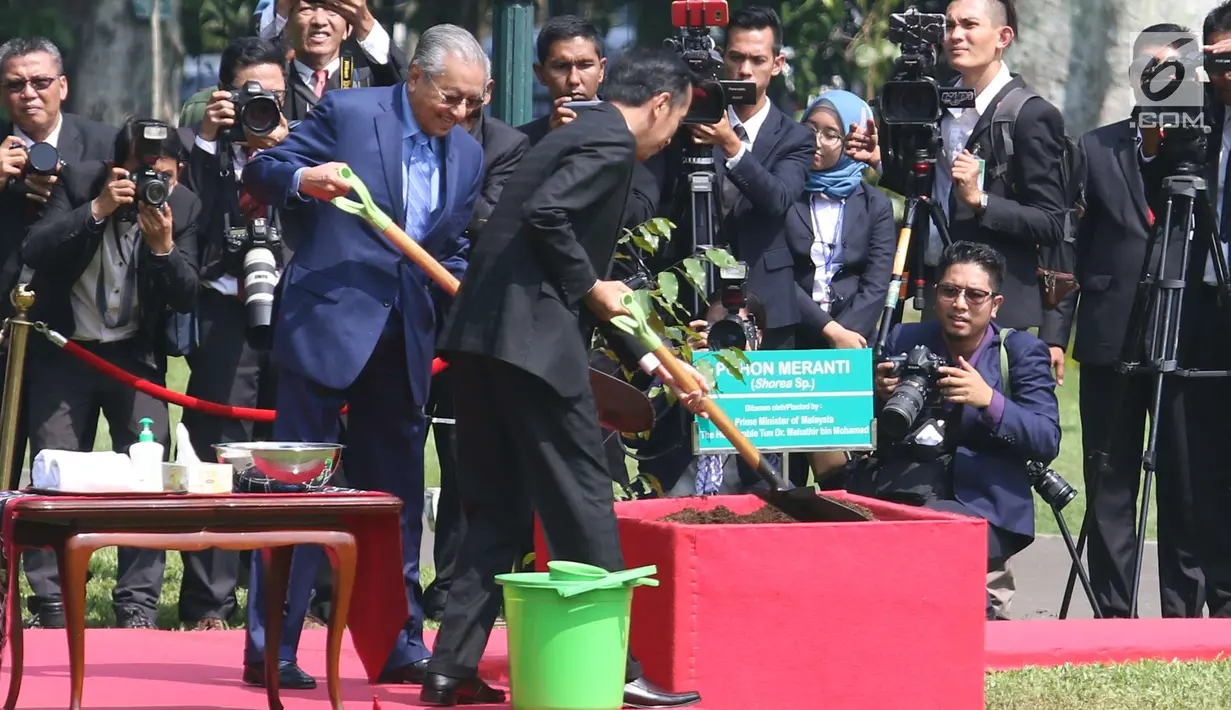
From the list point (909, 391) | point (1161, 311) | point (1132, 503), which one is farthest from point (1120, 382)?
point (909, 391)

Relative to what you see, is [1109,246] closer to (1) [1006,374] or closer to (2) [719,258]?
(1) [1006,374]

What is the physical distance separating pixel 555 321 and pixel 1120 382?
2.93m

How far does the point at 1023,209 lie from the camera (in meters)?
7.52

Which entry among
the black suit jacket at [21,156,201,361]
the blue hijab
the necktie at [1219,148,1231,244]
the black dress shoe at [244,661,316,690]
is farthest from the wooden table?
the necktie at [1219,148,1231,244]

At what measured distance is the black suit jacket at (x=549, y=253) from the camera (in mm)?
5344

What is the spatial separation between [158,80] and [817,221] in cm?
1207

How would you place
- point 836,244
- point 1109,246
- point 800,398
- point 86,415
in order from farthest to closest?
point 836,244 → point 1109,246 → point 86,415 → point 800,398

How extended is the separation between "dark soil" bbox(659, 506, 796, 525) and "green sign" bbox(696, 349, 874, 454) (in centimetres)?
49

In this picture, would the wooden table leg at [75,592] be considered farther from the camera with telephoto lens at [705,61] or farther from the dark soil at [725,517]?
the camera with telephoto lens at [705,61]

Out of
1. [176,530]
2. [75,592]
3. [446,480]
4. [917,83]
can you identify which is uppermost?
[917,83]

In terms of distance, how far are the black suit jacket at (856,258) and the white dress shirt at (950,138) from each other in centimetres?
42

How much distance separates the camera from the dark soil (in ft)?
19.6

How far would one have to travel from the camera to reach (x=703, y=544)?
18.0ft

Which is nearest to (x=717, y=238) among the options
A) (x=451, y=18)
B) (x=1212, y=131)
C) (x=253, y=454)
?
(x=1212, y=131)
